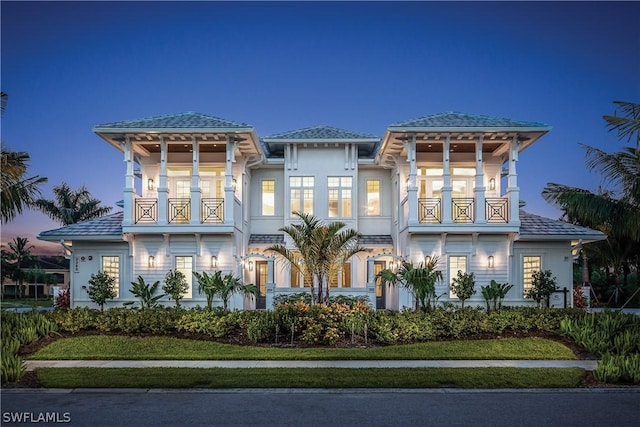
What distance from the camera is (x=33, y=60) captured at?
2139 centimetres

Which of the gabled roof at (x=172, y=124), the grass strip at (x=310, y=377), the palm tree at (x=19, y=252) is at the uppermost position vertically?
the gabled roof at (x=172, y=124)

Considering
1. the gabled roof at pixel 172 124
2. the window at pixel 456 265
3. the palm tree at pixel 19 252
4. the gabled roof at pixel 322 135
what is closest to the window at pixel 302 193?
the gabled roof at pixel 322 135

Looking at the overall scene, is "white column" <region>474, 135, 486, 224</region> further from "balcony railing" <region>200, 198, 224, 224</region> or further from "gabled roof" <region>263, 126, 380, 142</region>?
"balcony railing" <region>200, 198, 224, 224</region>

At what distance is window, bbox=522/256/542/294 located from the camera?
19922 mm

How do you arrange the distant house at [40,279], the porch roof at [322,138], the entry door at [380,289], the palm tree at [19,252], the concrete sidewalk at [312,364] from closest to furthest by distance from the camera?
1. the concrete sidewalk at [312,364]
2. the porch roof at [322,138]
3. the entry door at [380,289]
4. the distant house at [40,279]
5. the palm tree at [19,252]

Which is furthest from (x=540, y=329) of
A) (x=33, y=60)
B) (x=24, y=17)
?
(x=33, y=60)

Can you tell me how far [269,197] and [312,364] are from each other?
12.5 metres

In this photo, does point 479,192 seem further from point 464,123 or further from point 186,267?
point 186,267

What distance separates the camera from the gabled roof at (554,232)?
19.3m

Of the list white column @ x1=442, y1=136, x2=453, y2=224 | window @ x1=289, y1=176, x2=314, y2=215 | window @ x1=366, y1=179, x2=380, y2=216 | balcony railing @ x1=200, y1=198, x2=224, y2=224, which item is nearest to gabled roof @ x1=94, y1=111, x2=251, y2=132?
balcony railing @ x1=200, y1=198, x2=224, y2=224

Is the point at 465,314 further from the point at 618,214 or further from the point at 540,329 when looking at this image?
the point at 618,214

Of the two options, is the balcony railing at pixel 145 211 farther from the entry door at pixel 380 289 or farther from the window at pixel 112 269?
the entry door at pixel 380 289

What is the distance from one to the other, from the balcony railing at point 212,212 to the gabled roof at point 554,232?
1167 centimetres

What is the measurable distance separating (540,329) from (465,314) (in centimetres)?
207
